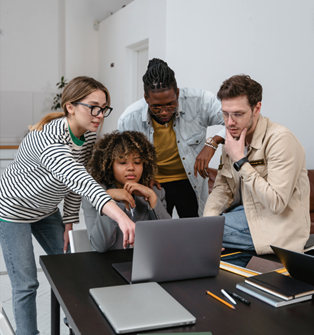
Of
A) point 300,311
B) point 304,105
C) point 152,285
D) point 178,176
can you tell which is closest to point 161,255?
point 152,285

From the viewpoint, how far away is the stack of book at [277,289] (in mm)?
976

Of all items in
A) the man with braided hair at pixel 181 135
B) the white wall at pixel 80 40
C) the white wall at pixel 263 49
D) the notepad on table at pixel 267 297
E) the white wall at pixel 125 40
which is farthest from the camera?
the white wall at pixel 80 40

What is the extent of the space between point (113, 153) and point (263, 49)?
234 cm

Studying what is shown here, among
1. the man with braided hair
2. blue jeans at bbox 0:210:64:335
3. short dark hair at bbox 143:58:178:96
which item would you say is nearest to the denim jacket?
the man with braided hair

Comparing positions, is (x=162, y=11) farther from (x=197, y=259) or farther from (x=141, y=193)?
(x=197, y=259)

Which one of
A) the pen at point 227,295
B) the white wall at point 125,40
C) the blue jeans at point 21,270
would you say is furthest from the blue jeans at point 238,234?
the white wall at point 125,40

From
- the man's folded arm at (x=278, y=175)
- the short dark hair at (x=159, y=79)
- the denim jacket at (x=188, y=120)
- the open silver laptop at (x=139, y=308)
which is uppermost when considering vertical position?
the short dark hair at (x=159, y=79)

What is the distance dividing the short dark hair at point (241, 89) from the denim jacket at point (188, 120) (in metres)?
0.57

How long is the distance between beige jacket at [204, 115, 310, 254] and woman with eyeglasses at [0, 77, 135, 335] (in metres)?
0.64

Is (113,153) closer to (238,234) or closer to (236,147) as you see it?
(236,147)

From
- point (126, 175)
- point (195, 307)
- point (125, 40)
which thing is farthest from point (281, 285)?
point (125, 40)

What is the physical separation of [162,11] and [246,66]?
1.96 m

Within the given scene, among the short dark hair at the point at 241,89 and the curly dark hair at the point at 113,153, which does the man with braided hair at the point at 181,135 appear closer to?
the curly dark hair at the point at 113,153

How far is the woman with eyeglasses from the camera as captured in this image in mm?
1433
